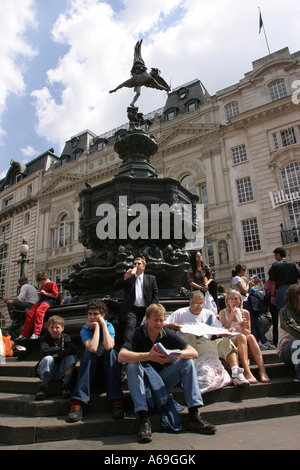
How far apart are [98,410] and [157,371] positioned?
77 centimetres

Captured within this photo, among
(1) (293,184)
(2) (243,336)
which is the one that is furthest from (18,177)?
(2) (243,336)

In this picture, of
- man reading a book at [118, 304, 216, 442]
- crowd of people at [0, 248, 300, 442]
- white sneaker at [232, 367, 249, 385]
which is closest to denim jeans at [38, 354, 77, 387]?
crowd of people at [0, 248, 300, 442]

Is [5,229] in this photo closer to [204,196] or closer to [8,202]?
[8,202]

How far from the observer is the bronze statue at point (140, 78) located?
29.4 ft

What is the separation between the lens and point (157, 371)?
3635 mm

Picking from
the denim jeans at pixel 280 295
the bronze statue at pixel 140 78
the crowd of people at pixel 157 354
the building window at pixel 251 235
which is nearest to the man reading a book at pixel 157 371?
the crowd of people at pixel 157 354

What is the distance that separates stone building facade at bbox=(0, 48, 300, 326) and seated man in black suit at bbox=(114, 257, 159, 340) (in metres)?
17.7

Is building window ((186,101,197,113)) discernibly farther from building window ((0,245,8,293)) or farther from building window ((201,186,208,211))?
building window ((0,245,8,293))

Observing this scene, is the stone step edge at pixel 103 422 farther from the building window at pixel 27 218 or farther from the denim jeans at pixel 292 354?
the building window at pixel 27 218

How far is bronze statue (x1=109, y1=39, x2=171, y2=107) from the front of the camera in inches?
353

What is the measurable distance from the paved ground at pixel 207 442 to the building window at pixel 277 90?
83.7 feet

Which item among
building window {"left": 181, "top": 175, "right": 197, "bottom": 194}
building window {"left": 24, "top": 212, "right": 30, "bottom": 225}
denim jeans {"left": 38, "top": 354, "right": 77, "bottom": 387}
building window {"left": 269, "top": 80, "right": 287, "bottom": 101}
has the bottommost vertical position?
denim jeans {"left": 38, "top": 354, "right": 77, "bottom": 387}
